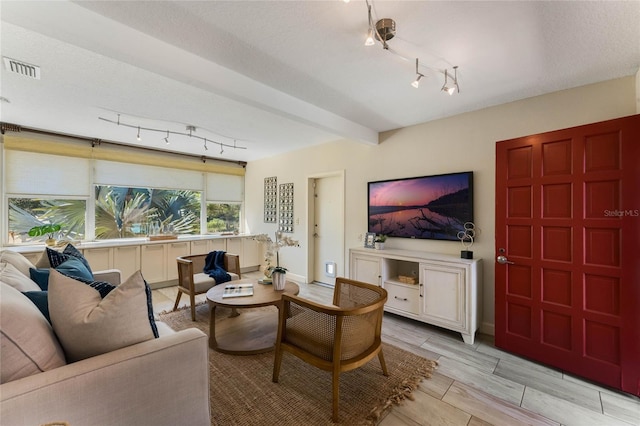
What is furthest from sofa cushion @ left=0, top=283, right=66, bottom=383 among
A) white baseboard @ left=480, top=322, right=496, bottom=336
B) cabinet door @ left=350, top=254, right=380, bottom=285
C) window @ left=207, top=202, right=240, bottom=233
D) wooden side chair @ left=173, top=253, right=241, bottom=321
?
window @ left=207, top=202, right=240, bottom=233

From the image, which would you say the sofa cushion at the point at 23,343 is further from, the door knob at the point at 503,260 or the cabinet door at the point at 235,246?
the cabinet door at the point at 235,246

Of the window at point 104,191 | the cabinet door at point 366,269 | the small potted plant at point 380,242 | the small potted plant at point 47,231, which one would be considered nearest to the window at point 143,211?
the window at point 104,191

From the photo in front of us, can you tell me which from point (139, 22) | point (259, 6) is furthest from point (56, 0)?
point (259, 6)

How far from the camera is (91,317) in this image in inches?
44.8

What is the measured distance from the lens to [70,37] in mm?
1526

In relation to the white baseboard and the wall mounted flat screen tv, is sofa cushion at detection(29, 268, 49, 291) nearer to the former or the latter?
the wall mounted flat screen tv

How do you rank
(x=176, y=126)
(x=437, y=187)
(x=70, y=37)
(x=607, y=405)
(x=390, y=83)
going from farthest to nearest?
(x=176, y=126) < (x=437, y=187) < (x=390, y=83) < (x=607, y=405) < (x=70, y=37)

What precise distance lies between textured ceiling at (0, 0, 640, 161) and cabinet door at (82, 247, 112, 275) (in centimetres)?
188

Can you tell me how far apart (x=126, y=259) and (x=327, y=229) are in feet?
10.6

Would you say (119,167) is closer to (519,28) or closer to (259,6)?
(259,6)

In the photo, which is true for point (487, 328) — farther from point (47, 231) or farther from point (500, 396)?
point (47, 231)

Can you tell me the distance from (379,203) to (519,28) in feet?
7.67

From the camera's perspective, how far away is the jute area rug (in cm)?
166

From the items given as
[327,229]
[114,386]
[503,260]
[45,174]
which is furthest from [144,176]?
[503,260]
